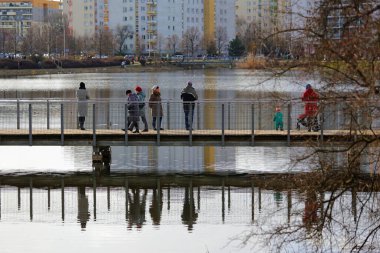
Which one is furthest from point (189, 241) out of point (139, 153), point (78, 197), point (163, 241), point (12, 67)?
point (12, 67)

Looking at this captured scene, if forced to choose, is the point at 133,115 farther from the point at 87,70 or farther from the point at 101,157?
the point at 87,70

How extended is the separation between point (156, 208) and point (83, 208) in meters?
1.86

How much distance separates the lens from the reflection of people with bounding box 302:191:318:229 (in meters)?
15.9

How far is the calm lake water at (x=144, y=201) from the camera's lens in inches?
837

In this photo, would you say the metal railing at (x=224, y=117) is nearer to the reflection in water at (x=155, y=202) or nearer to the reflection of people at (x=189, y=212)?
the reflection in water at (x=155, y=202)

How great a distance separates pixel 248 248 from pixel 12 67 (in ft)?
408

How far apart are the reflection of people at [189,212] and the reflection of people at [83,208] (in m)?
2.34

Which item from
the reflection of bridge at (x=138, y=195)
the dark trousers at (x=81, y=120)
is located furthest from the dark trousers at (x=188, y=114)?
the dark trousers at (x=81, y=120)

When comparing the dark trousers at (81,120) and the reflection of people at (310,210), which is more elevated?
the dark trousers at (81,120)

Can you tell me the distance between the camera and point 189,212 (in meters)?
25.0

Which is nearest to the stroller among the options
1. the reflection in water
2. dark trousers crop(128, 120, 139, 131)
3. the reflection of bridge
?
the reflection in water

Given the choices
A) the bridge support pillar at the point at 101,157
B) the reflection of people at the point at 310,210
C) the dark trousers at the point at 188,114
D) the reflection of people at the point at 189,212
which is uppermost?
the dark trousers at the point at 188,114

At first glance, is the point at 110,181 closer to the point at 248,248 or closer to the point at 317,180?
the point at 248,248

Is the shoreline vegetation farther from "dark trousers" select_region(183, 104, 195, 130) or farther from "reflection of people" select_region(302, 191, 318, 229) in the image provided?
"reflection of people" select_region(302, 191, 318, 229)
